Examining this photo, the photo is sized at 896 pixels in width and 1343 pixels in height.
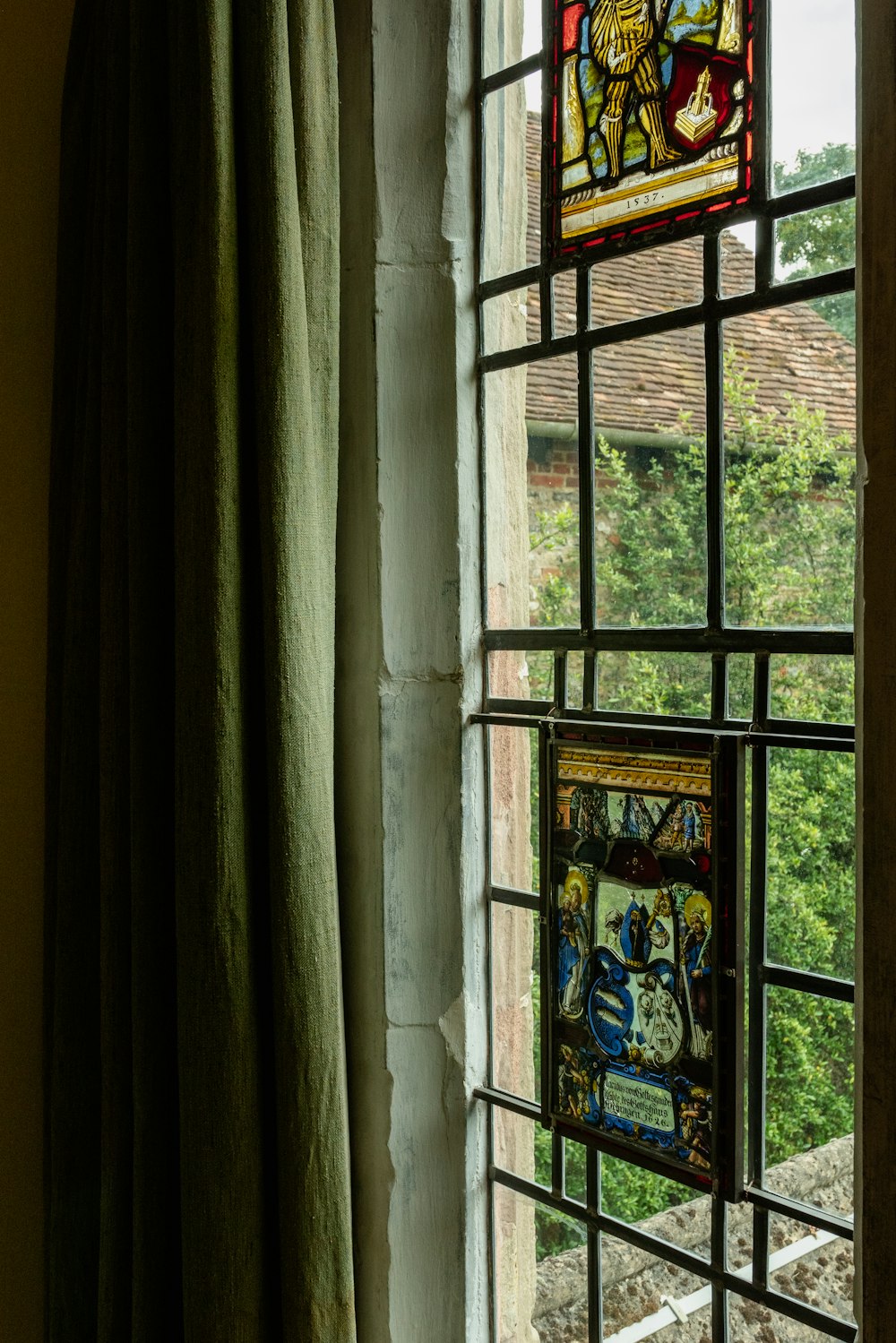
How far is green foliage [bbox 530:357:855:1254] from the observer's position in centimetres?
87

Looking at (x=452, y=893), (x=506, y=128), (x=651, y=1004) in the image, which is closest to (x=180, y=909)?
(x=452, y=893)

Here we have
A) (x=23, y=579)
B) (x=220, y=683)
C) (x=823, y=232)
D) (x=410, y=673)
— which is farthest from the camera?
(x=23, y=579)

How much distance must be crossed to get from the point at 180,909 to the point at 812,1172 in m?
0.60

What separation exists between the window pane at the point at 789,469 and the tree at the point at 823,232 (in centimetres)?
2

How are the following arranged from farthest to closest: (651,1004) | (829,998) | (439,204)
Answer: (439,204)
(651,1004)
(829,998)

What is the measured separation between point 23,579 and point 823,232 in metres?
1.02

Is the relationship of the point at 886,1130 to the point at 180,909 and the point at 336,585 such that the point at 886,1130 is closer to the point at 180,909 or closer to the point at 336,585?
the point at 180,909

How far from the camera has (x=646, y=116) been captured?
950 mm

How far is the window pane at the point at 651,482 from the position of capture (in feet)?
3.14

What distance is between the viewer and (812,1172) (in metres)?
0.89

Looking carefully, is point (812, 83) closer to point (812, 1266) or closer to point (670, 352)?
point (670, 352)

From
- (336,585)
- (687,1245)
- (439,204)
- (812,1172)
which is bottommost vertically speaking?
(687,1245)

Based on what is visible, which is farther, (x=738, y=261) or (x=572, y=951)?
(x=572, y=951)

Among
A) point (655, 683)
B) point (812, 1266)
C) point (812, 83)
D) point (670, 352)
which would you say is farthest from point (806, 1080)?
point (812, 83)
